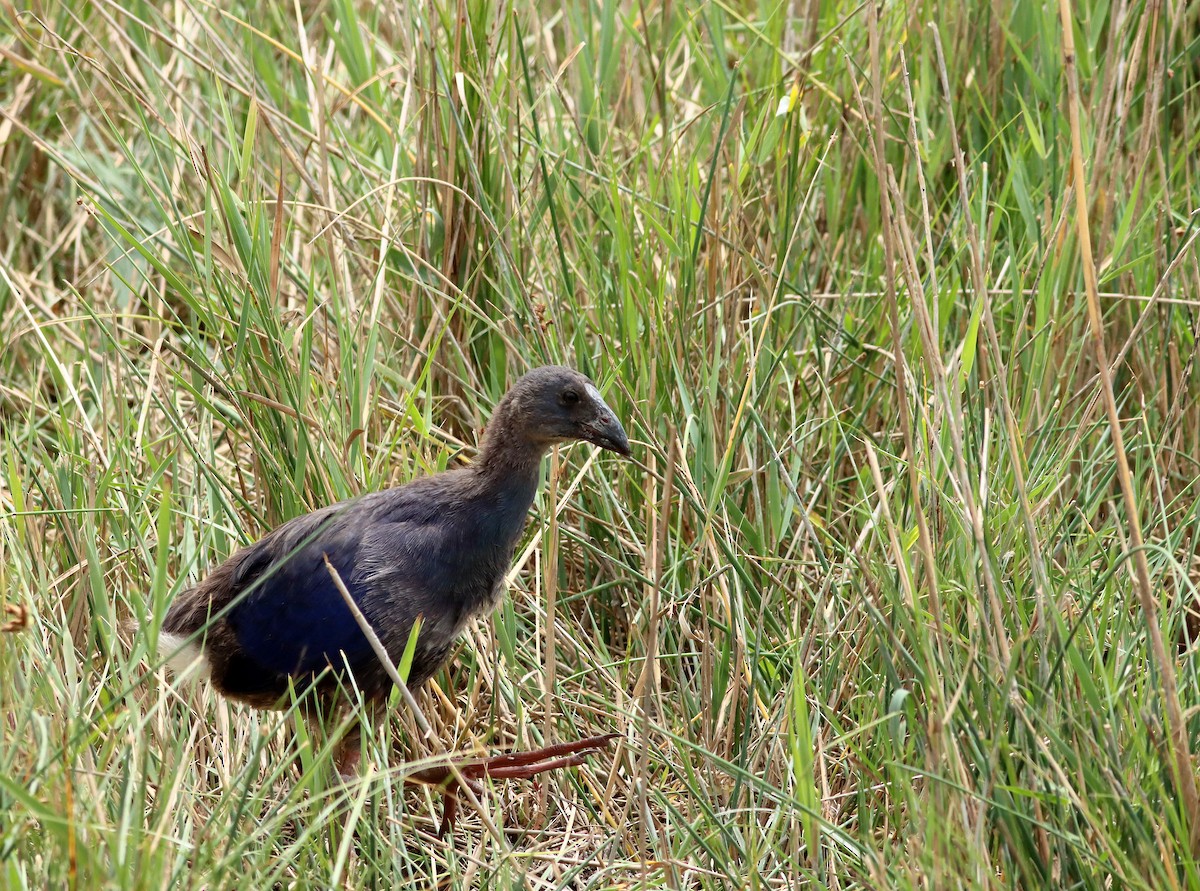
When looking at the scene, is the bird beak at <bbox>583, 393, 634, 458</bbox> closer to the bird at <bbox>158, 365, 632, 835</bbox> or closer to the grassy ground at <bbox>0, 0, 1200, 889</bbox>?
the bird at <bbox>158, 365, 632, 835</bbox>

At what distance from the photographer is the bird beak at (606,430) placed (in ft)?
9.39

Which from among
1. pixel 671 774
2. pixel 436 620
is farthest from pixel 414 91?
pixel 671 774

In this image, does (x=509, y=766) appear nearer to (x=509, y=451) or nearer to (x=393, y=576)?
(x=393, y=576)

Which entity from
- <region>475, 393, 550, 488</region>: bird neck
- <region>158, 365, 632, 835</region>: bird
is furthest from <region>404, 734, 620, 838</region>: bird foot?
<region>475, 393, 550, 488</region>: bird neck

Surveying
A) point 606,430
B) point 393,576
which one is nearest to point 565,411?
point 606,430

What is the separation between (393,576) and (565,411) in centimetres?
48

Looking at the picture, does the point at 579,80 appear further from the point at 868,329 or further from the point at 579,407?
the point at 579,407

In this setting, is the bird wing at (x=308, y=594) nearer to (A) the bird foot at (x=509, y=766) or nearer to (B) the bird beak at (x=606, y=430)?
(A) the bird foot at (x=509, y=766)

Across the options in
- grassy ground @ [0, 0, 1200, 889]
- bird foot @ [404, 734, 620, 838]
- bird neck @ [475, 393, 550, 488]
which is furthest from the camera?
bird neck @ [475, 393, 550, 488]

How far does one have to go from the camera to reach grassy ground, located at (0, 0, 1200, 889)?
217 centimetres

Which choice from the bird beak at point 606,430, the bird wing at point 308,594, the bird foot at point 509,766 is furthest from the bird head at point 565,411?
the bird foot at point 509,766

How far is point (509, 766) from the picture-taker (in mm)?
2797

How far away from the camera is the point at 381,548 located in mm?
2850

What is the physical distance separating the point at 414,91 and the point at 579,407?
55.2 inches
